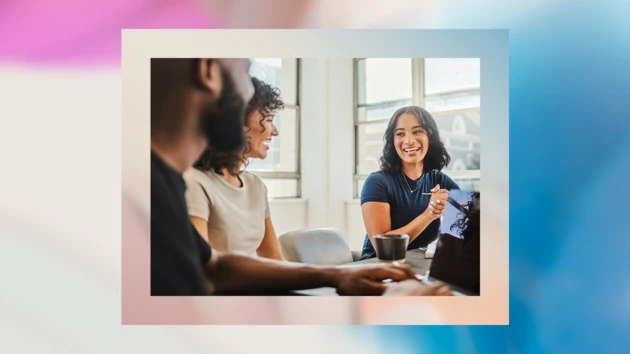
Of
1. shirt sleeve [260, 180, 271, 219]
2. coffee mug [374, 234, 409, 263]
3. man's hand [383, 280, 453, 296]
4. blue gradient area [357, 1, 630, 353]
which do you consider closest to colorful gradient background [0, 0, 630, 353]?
blue gradient area [357, 1, 630, 353]

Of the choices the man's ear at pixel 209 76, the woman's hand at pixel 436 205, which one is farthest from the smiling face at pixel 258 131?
the woman's hand at pixel 436 205

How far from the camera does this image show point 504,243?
4.34 feet

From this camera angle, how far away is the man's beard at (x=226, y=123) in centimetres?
131

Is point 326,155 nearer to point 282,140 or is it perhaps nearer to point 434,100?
point 282,140

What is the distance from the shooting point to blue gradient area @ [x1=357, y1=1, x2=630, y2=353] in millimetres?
1332

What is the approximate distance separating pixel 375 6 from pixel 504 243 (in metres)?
0.78

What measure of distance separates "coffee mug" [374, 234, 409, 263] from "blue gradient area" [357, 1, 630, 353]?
0.69 feet

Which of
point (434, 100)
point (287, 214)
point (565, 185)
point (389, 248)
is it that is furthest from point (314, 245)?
point (565, 185)

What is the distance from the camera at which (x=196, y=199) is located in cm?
131

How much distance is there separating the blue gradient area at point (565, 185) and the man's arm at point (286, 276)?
0.51ft

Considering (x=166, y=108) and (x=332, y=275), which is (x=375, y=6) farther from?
(x=332, y=275)

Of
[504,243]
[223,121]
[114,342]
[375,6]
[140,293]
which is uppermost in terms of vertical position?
[375,6]

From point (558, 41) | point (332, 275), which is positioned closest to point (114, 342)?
point (332, 275)

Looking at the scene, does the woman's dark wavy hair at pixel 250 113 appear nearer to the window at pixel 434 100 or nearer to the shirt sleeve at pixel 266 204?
the shirt sleeve at pixel 266 204
